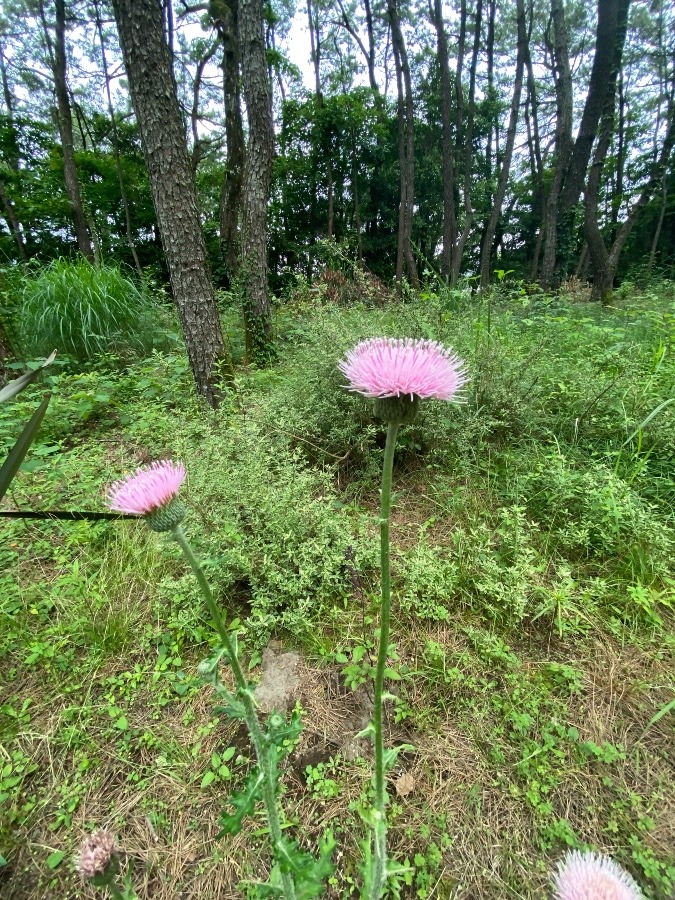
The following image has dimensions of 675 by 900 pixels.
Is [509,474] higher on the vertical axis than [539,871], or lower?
higher

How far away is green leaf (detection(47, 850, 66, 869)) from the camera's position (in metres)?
1.13

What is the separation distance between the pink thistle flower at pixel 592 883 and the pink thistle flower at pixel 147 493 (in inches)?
46.4

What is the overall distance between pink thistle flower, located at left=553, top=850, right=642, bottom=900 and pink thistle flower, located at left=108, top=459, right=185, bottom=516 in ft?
3.87

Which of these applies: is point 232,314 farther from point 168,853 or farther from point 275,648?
point 168,853

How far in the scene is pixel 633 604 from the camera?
161 centimetres

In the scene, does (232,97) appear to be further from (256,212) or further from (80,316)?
(80,316)

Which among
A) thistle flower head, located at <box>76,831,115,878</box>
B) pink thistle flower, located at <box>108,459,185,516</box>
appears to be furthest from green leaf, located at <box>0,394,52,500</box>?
thistle flower head, located at <box>76,831,115,878</box>

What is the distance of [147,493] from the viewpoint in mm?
951

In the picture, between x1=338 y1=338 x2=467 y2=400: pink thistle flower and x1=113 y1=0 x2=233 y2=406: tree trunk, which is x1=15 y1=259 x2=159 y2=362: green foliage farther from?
x1=338 y1=338 x2=467 y2=400: pink thistle flower

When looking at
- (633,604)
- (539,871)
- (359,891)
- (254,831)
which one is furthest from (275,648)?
(633,604)

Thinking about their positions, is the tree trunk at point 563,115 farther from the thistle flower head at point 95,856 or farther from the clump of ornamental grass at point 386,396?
the thistle flower head at point 95,856

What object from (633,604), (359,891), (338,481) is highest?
(338,481)

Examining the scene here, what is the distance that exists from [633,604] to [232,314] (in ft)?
16.9

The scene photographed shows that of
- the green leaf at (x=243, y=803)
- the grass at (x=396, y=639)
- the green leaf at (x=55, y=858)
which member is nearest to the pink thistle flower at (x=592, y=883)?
the grass at (x=396, y=639)
